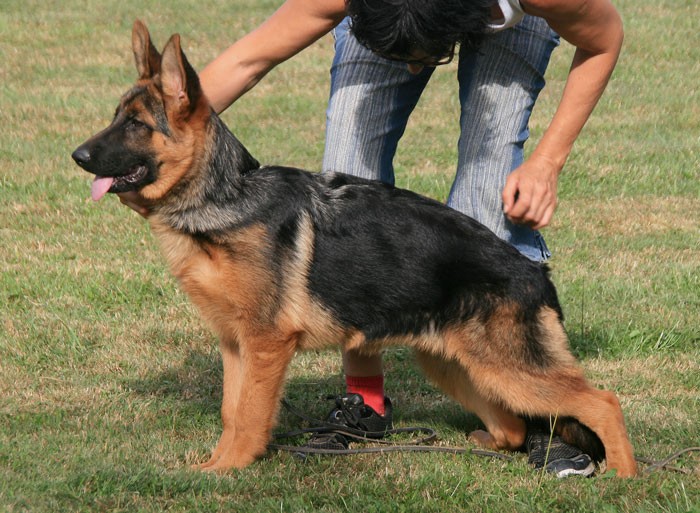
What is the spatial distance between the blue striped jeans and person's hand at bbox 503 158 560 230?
18 cm

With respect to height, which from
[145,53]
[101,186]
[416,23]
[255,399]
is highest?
[416,23]

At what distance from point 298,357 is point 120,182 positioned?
208cm

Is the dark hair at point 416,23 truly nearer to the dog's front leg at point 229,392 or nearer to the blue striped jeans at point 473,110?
the blue striped jeans at point 473,110

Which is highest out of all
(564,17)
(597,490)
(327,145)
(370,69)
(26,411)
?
(564,17)

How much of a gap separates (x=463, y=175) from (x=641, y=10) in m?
12.2

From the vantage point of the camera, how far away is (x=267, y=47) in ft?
14.4

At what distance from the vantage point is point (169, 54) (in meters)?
3.85

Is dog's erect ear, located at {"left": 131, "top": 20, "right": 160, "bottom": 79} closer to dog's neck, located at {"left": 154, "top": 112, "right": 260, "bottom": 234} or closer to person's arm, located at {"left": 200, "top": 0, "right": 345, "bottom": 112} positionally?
dog's neck, located at {"left": 154, "top": 112, "right": 260, "bottom": 234}

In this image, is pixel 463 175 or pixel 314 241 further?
pixel 463 175

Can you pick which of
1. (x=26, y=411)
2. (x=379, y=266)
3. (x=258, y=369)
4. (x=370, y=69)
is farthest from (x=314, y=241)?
(x=26, y=411)

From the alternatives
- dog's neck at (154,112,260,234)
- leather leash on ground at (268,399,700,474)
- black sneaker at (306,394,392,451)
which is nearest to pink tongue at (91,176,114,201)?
dog's neck at (154,112,260,234)

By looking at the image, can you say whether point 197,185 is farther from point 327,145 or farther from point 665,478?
point 665,478

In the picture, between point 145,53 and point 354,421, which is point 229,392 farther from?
point 145,53

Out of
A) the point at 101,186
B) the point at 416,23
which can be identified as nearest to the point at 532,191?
the point at 416,23
